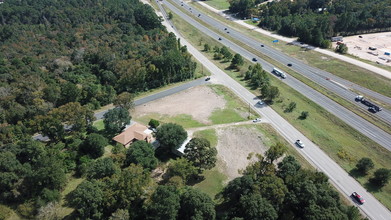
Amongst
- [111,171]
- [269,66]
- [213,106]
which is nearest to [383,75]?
[269,66]

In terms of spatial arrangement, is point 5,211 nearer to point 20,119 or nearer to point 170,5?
point 20,119

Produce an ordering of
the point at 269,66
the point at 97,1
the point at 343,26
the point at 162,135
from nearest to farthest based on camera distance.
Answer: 1. the point at 162,135
2. the point at 269,66
3. the point at 343,26
4. the point at 97,1

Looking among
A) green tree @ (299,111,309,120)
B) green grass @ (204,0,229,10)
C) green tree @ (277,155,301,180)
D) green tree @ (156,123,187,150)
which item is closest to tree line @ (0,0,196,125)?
green tree @ (156,123,187,150)

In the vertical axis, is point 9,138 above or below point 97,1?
below

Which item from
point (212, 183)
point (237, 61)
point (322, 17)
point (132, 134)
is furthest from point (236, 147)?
point (322, 17)

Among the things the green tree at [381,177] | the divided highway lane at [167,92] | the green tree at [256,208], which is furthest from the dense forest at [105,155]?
the green tree at [381,177]

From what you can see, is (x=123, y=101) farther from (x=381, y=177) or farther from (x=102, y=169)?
(x=381, y=177)
